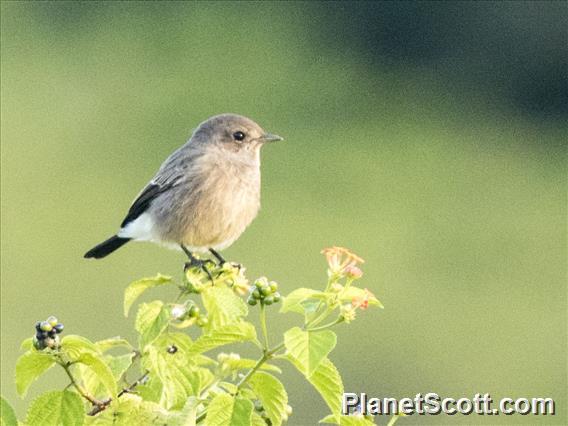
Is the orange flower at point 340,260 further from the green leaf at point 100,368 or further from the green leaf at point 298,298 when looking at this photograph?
the green leaf at point 100,368

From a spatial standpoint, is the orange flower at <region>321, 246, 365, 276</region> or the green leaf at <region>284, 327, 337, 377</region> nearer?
the green leaf at <region>284, 327, 337, 377</region>

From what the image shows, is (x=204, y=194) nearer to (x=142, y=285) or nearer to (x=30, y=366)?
(x=142, y=285)

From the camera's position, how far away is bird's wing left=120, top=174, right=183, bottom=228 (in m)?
5.17

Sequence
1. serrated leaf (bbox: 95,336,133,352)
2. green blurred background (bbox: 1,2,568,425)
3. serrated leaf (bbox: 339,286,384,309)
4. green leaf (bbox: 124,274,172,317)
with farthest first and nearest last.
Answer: green blurred background (bbox: 1,2,568,425) → green leaf (bbox: 124,274,172,317) → serrated leaf (bbox: 95,336,133,352) → serrated leaf (bbox: 339,286,384,309)

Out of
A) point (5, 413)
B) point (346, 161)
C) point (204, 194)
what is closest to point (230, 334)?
point (5, 413)

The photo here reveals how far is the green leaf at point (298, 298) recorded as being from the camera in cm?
279

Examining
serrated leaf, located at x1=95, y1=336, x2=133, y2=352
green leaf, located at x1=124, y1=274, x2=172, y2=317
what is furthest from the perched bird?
serrated leaf, located at x1=95, y1=336, x2=133, y2=352

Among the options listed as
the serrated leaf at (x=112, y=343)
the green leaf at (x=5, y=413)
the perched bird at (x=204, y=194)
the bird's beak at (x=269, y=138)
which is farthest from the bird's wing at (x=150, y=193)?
the green leaf at (x=5, y=413)

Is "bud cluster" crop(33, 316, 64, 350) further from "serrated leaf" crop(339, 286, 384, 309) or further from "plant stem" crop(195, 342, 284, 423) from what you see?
"serrated leaf" crop(339, 286, 384, 309)

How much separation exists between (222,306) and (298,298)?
32 cm

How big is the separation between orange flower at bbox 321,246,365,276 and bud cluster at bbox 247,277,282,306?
11 cm

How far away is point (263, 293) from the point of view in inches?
Answer: 115

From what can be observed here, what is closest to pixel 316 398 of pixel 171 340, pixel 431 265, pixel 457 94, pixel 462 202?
pixel 171 340

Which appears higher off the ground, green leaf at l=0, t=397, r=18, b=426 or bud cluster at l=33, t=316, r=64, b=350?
bud cluster at l=33, t=316, r=64, b=350
